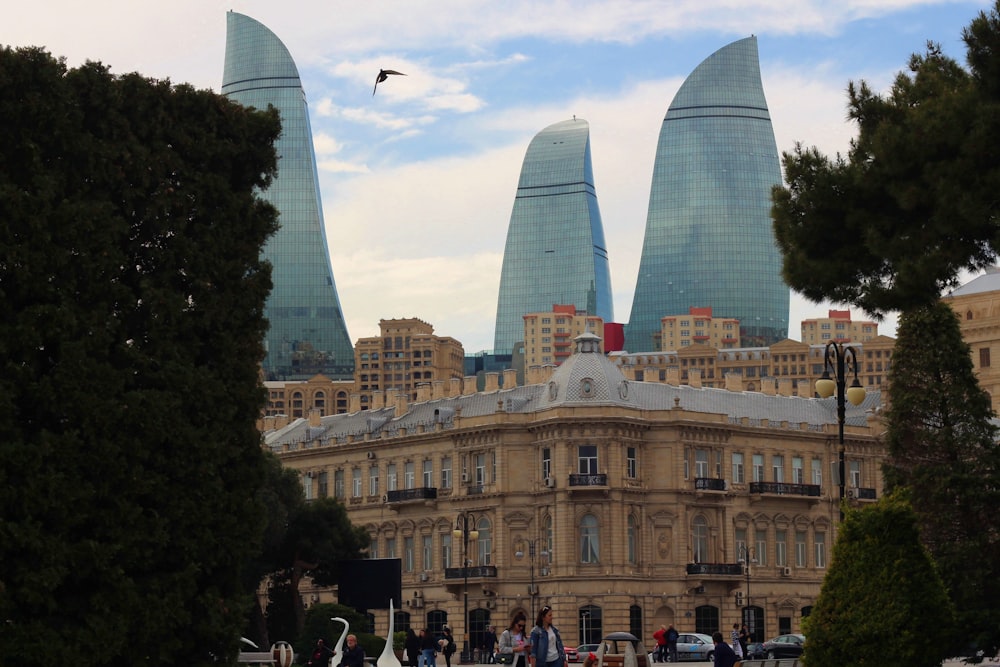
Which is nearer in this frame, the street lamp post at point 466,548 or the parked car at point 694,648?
the parked car at point 694,648

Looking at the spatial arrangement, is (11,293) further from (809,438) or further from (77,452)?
(809,438)

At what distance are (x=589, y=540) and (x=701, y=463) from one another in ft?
31.1

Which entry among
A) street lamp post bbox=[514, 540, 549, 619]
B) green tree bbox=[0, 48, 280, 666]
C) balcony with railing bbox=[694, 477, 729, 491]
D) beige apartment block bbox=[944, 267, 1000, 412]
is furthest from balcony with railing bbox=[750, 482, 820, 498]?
green tree bbox=[0, 48, 280, 666]

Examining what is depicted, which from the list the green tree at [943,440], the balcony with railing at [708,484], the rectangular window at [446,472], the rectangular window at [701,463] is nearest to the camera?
the green tree at [943,440]

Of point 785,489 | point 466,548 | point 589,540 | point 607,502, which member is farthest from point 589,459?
point 785,489

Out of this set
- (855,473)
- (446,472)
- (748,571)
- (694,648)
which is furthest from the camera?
(855,473)

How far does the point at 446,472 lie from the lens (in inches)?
4633

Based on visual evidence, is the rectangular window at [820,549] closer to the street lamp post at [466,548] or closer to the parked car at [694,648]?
the street lamp post at [466,548]

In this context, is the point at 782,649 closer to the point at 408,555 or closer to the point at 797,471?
the point at 797,471

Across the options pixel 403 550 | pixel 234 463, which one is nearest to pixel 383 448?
pixel 403 550

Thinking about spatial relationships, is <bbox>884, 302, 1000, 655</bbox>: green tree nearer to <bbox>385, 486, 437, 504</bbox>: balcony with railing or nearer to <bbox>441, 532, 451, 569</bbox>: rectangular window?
<bbox>441, 532, 451, 569</bbox>: rectangular window

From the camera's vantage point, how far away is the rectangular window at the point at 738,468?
115875 mm

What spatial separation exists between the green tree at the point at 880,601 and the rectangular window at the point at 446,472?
77.9 meters

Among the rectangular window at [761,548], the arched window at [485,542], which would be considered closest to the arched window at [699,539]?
the rectangular window at [761,548]
